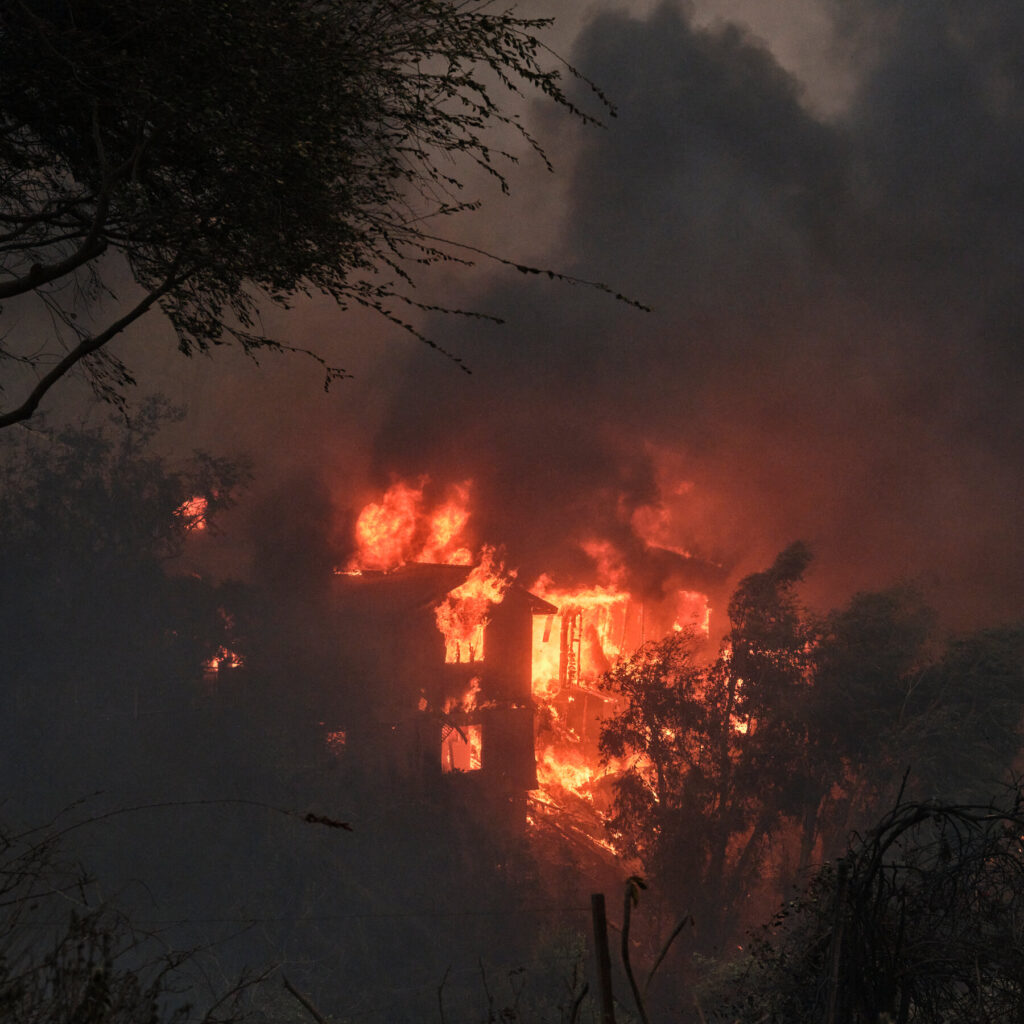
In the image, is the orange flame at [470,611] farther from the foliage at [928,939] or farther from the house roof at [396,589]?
the foliage at [928,939]

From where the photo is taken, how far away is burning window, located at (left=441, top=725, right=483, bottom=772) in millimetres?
38625

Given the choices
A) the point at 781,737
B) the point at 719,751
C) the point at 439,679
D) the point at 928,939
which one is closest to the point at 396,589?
the point at 439,679

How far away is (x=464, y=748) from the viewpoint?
39062mm

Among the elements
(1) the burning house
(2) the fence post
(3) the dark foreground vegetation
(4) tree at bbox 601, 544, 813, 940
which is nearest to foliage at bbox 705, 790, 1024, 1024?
(2) the fence post

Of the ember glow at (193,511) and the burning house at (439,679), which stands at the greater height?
the ember glow at (193,511)

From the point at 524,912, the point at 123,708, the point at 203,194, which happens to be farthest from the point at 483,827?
the point at 203,194

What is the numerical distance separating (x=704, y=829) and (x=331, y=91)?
31.2m

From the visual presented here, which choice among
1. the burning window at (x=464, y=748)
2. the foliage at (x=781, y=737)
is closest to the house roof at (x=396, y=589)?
the burning window at (x=464, y=748)

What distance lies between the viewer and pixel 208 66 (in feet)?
15.0

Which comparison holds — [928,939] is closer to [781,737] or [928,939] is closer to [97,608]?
[781,737]

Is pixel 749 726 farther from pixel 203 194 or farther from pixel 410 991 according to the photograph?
pixel 203 194

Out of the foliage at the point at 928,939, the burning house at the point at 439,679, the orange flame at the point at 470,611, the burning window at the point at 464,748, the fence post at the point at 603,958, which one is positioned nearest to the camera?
the fence post at the point at 603,958

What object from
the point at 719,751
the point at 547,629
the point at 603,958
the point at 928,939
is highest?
the point at 547,629

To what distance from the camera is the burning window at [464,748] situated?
38625mm
